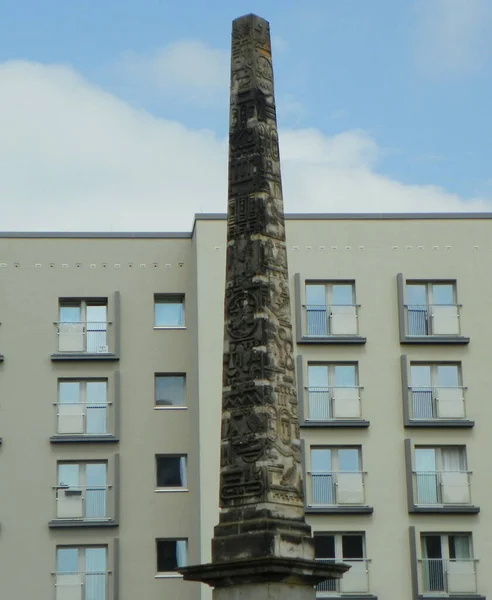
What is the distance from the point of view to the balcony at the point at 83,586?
49688 mm

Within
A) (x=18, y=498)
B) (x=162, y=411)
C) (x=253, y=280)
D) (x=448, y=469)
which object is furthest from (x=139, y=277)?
(x=253, y=280)

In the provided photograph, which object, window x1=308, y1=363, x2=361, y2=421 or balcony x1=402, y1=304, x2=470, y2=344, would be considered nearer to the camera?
window x1=308, y1=363, x2=361, y2=421

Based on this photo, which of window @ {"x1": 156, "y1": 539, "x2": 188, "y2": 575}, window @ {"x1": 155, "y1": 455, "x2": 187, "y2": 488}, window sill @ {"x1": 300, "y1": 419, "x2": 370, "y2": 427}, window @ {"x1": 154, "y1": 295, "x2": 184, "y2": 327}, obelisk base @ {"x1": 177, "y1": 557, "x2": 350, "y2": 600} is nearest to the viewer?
obelisk base @ {"x1": 177, "y1": 557, "x2": 350, "y2": 600}

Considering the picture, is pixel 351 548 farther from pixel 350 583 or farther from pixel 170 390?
pixel 170 390

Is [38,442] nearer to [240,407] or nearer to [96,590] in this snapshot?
[96,590]

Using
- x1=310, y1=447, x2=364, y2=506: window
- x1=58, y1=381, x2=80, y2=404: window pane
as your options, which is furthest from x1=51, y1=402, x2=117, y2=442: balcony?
x1=310, y1=447, x2=364, y2=506: window

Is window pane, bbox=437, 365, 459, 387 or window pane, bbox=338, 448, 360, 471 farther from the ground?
window pane, bbox=437, 365, 459, 387

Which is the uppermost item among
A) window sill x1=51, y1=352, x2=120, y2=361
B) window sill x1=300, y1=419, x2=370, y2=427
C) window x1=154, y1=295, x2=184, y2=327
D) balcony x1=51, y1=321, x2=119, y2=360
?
window x1=154, y1=295, x2=184, y2=327

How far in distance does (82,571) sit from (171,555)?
8.47 feet

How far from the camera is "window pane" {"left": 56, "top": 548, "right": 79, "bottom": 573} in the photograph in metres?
50.2

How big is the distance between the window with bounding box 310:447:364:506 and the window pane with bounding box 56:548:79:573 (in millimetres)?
7030

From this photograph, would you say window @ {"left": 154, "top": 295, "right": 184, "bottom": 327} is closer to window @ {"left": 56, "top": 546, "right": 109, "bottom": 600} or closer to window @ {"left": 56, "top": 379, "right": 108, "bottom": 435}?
window @ {"left": 56, "top": 379, "right": 108, "bottom": 435}

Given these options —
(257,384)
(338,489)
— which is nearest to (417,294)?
(338,489)

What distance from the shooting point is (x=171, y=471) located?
51.2 metres
